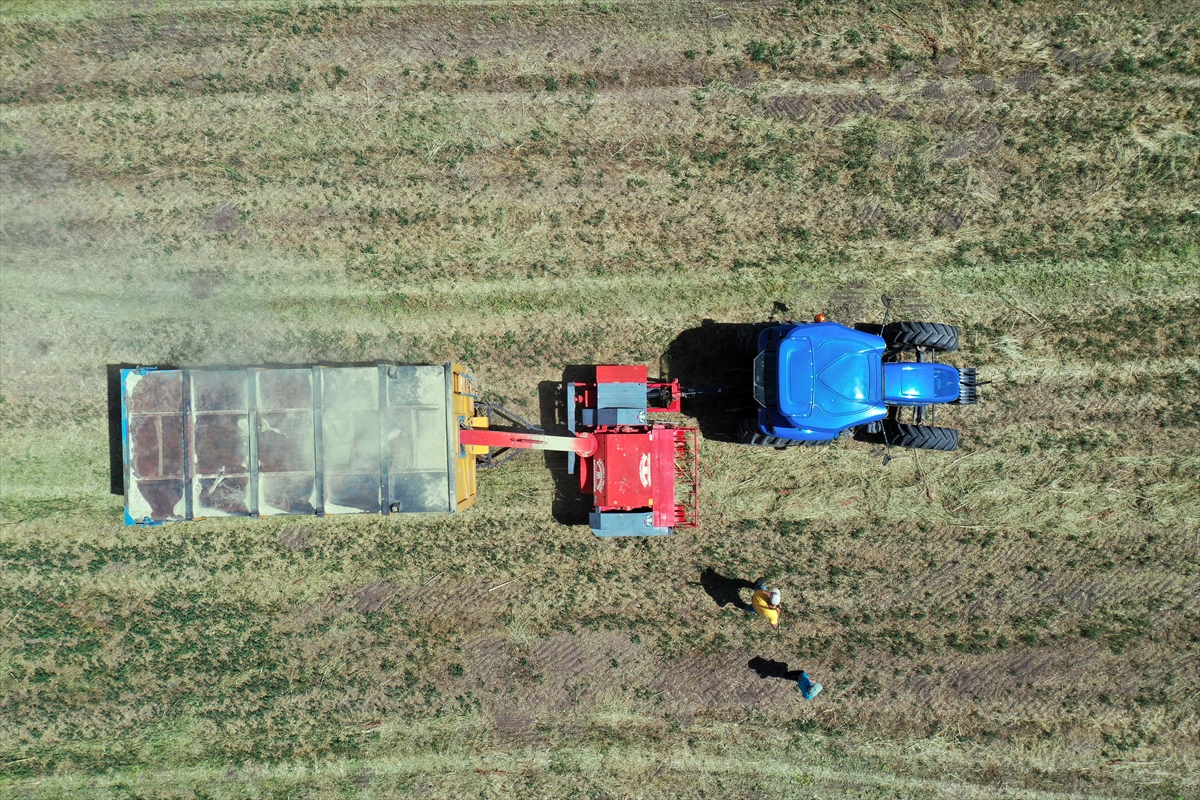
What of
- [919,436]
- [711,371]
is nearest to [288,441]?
[711,371]

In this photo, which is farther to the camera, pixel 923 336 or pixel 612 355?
pixel 612 355

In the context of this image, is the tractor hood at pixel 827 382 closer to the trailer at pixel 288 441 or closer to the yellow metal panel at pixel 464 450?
the yellow metal panel at pixel 464 450

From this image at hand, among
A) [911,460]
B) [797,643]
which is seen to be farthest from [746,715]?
[911,460]

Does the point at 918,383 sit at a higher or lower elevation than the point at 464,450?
higher

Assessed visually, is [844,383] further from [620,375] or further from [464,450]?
[464,450]

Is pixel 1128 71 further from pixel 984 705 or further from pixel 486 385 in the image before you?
pixel 486 385

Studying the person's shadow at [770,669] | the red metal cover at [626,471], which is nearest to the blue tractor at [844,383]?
the red metal cover at [626,471]
